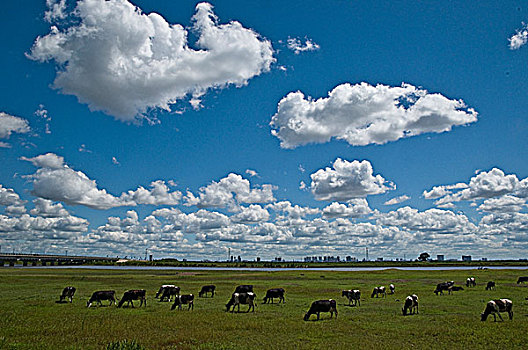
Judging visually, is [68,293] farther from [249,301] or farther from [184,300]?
[249,301]

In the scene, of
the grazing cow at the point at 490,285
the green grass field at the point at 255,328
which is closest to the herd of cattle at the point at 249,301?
the green grass field at the point at 255,328

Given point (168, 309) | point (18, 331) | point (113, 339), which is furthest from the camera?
point (168, 309)

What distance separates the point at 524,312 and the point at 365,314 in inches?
473

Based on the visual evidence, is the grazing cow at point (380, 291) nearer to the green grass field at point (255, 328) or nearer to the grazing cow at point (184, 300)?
the green grass field at point (255, 328)

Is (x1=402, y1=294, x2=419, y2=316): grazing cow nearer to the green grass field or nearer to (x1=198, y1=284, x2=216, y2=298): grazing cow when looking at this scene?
the green grass field

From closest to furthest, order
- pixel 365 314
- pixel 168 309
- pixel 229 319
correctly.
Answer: pixel 229 319, pixel 365 314, pixel 168 309

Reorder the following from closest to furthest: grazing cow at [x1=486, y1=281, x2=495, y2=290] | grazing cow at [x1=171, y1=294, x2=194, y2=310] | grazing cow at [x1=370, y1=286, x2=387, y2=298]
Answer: grazing cow at [x1=171, y1=294, x2=194, y2=310]
grazing cow at [x1=370, y1=286, x2=387, y2=298]
grazing cow at [x1=486, y1=281, x2=495, y2=290]

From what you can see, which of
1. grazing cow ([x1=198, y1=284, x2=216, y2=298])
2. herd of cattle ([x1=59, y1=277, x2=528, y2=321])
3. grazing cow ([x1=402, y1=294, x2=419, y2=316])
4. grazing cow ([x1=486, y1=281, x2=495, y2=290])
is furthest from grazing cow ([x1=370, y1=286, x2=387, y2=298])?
grazing cow ([x1=198, y1=284, x2=216, y2=298])

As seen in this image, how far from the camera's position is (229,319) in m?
27.7

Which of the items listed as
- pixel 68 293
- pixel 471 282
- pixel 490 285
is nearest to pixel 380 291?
pixel 490 285

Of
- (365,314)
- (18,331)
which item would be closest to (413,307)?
(365,314)

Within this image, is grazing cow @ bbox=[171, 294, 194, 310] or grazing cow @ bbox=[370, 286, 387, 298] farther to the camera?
grazing cow @ bbox=[370, 286, 387, 298]

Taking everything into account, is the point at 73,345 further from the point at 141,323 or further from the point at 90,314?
the point at 90,314

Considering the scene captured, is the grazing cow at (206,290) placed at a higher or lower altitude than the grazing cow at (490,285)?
higher
